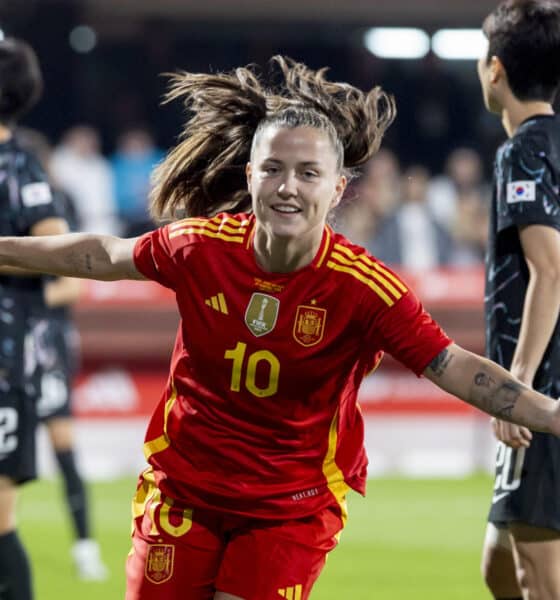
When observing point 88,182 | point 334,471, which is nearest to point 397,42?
point 88,182

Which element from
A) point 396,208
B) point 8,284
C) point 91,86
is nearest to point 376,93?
point 8,284

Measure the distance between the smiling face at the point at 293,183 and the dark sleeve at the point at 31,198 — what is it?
150cm

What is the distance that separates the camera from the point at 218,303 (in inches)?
151

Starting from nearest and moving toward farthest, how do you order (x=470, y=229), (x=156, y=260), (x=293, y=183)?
(x=293, y=183), (x=156, y=260), (x=470, y=229)

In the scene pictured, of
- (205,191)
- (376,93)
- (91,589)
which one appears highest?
(376,93)

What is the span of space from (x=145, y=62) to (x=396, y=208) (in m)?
4.67

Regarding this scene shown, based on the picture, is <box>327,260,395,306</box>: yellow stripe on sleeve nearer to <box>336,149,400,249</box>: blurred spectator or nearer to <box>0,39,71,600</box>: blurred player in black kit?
<box>0,39,71,600</box>: blurred player in black kit

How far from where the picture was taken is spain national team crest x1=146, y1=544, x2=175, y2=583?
389cm

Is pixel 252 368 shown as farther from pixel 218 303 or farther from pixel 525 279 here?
pixel 525 279

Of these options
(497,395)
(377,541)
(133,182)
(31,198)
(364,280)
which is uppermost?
(31,198)

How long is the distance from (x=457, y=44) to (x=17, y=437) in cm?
1281

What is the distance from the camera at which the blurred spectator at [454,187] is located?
14156 mm

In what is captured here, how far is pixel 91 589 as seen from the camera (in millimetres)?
7031

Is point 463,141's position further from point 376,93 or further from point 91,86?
point 376,93
